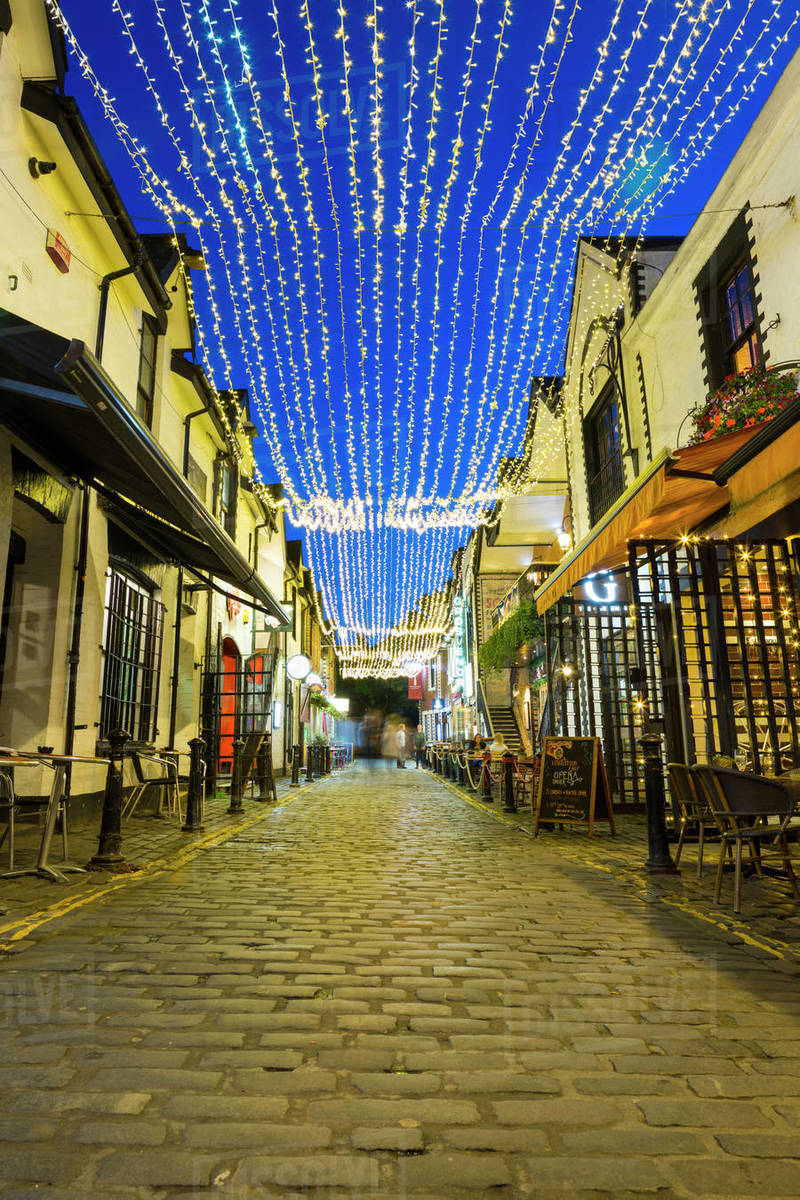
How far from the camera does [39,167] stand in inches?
320

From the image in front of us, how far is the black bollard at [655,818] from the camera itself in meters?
6.09

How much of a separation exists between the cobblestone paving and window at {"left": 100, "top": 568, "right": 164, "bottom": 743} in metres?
6.00

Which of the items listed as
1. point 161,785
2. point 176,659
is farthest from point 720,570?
point 176,659

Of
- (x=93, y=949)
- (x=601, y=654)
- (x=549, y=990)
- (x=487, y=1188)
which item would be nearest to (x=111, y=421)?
(x=93, y=949)

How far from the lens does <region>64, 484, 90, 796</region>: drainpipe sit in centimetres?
880

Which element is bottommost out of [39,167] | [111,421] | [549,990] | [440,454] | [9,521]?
[549,990]

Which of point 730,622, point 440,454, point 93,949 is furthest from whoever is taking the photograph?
point 440,454

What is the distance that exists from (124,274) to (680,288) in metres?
8.38

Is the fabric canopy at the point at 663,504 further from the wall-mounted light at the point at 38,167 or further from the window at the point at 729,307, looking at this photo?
the wall-mounted light at the point at 38,167

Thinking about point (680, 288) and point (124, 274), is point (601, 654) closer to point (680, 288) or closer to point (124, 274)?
point (680, 288)

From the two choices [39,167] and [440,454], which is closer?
[39,167]

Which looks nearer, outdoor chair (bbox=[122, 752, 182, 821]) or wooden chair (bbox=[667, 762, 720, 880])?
wooden chair (bbox=[667, 762, 720, 880])

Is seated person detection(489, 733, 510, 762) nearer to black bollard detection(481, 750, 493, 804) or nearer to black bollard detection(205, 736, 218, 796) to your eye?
black bollard detection(481, 750, 493, 804)

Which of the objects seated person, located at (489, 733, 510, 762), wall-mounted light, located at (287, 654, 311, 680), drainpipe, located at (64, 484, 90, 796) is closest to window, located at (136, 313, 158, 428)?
drainpipe, located at (64, 484, 90, 796)
